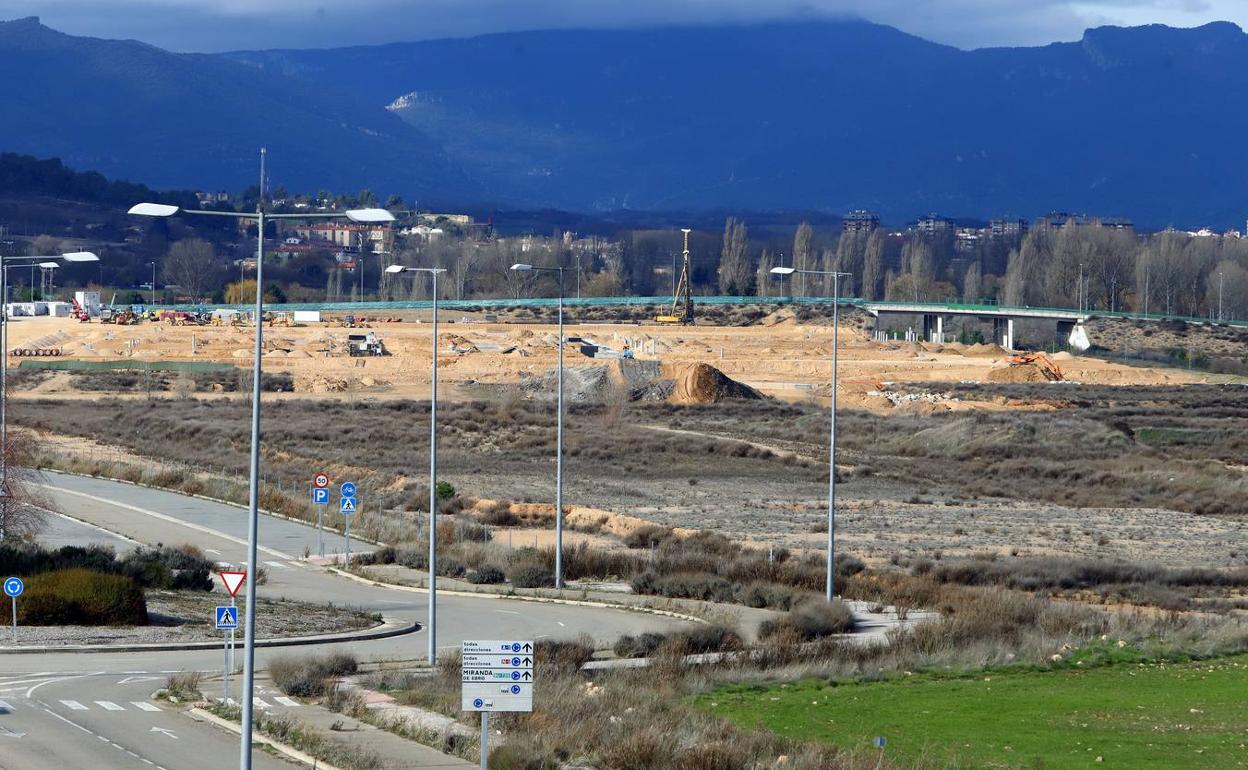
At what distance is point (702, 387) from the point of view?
101000 mm

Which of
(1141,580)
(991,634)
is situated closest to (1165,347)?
(1141,580)

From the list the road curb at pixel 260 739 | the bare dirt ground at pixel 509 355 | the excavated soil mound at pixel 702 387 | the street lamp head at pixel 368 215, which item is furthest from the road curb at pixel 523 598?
the excavated soil mound at pixel 702 387

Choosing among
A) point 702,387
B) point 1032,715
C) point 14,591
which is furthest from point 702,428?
point 1032,715

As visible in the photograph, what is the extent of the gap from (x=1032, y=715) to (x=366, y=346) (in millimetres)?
96157

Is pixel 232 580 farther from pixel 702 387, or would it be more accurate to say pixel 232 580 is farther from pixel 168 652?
pixel 702 387

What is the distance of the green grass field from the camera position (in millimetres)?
22703

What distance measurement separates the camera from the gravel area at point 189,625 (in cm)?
3169

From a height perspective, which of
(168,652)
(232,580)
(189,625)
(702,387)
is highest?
(232,580)

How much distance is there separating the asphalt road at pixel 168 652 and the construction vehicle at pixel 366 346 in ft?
192

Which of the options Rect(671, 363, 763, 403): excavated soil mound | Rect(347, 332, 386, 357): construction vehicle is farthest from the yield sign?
Rect(347, 332, 386, 357): construction vehicle

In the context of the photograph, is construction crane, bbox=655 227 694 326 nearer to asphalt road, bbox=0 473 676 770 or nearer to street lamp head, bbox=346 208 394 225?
asphalt road, bbox=0 473 676 770

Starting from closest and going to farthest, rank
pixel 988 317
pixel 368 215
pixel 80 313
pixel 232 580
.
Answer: pixel 368 215, pixel 232 580, pixel 80 313, pixel 988 317

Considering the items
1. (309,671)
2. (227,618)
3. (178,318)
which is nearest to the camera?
(227,618)

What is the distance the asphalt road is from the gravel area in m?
Result: 0.94
